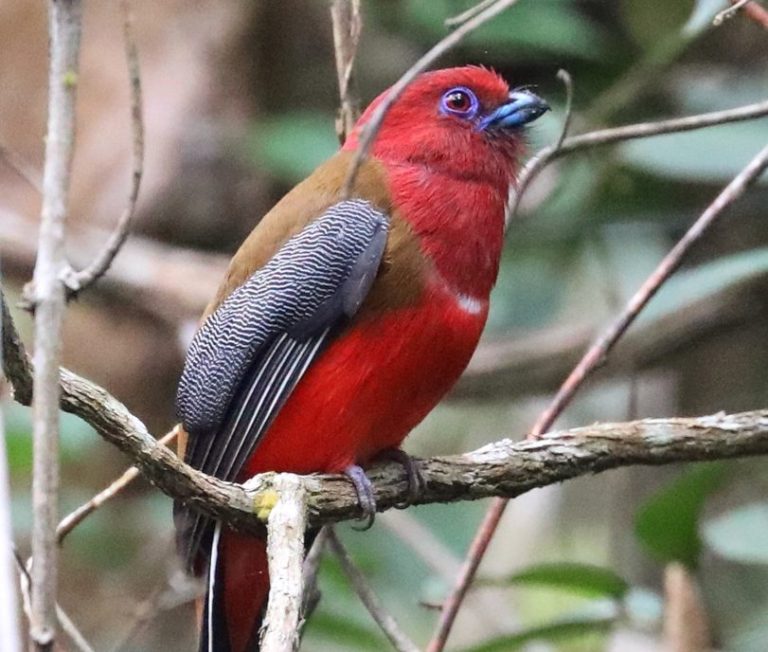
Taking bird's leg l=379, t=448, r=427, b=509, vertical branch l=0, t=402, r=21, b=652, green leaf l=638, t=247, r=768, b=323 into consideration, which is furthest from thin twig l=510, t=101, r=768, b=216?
vertical branch l=0, t=402, r=21, b=652

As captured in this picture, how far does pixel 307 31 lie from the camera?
6.25 metres

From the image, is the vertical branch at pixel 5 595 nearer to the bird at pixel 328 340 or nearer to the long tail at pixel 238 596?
the bird at pixel 328 340

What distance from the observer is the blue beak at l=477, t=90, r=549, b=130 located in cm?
347

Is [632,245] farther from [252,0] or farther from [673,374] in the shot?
[252,0]

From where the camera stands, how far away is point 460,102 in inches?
138

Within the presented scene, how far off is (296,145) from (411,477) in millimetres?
2218

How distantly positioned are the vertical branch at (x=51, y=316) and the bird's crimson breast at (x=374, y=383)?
1289 mm

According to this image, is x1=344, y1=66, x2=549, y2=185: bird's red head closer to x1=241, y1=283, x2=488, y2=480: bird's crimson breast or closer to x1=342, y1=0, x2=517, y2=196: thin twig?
x1=241, y1=283, x2=488, y2=480: bird's crimson breast

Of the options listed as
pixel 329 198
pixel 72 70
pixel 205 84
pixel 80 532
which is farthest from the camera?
pixel 205 84

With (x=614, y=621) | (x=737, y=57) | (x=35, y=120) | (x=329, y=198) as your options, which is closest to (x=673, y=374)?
(x=737, y=57)

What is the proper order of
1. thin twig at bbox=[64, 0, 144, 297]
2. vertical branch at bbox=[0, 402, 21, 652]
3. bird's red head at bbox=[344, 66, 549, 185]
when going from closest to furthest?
vertical branch at bbox=[0, 402, 21, 652] < thin twig at bbox=[64, 0, 144, 297] < bird's red head at bbox=[344, 66, 549, 185]

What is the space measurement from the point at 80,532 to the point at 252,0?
2572 millimetres

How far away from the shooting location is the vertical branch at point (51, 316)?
1345 millimetres

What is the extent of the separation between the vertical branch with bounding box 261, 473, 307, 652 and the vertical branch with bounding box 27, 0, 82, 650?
0.42 metres
